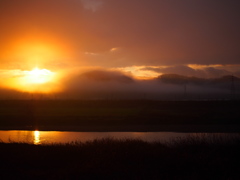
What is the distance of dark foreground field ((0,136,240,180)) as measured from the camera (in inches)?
424

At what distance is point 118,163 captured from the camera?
12.2m

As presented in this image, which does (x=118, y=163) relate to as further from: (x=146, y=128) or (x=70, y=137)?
(x=146, y=128)

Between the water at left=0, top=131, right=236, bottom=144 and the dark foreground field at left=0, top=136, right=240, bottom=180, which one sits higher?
the dark foreground field at left=0, top=136, right=240, bottom=180

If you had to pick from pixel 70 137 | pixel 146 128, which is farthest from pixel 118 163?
pixel 146 128

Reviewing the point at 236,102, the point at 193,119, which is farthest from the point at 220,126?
the point at 236,102

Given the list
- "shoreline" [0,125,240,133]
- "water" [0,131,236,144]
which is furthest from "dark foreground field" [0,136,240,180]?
"shoreline" [0,125,240,133]

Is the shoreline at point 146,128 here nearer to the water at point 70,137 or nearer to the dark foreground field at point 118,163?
the water at point 70,137

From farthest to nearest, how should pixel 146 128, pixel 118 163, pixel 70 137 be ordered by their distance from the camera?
pixel 146 128 < pixel 70 137 < pixel 118 163

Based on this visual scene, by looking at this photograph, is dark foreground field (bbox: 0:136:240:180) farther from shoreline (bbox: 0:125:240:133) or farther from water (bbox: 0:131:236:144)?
shoreline (bbox: 0:125:240:133)

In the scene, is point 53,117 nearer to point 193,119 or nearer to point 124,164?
point 193,119

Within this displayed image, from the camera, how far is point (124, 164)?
12141mm

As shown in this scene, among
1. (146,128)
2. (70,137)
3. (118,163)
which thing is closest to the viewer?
(118,163)

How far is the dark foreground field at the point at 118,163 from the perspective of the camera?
35.3 ft

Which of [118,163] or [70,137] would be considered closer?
[118,163]
